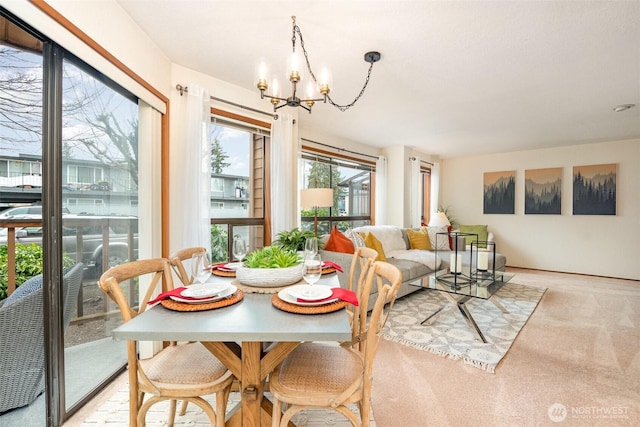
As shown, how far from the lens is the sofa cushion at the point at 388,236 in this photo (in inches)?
174

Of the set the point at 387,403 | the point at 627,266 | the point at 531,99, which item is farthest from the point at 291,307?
the point at 627,266

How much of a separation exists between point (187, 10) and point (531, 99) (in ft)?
11.1

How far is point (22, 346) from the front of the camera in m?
1.40

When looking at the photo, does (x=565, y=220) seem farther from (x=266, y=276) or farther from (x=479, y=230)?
(x=266, y=276)

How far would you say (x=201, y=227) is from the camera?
261 centimetres

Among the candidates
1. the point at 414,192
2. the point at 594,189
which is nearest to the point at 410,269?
the point at 414,192

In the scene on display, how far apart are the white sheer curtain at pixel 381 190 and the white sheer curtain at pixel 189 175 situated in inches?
139

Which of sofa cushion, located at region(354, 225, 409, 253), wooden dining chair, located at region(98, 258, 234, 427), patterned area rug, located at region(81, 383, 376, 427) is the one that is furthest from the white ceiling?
patterned area rug, located at region(81, 383, 376, 427)

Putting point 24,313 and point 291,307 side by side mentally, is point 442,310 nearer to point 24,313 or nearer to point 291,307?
point 291,307

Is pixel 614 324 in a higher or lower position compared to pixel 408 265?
lower

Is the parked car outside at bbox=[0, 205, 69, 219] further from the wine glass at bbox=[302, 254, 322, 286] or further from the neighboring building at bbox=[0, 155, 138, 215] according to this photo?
the wine glass at bbox=[302, 254, 322, 286]

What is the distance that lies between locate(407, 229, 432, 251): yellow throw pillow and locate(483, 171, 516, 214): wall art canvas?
7.00ft

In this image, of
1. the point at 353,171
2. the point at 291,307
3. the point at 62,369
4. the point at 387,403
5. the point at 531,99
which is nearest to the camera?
the point at 291,307

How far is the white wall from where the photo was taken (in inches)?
190
